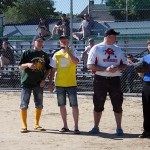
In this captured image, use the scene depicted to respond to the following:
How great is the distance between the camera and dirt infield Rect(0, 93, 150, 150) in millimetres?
8062

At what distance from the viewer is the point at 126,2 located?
665 inches

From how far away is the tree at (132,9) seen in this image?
17.3 m

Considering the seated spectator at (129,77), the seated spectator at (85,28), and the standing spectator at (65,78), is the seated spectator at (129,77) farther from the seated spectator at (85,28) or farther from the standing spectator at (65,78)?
the standing spectator at (65,78)

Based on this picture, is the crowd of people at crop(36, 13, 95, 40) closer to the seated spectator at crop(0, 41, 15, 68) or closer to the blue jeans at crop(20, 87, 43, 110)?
the seated spectator at crop(0, 41, 15, 68)

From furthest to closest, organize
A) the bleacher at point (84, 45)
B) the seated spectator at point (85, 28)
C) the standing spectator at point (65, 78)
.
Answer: the seated spectator at point (85, 28) → the bleacher at point (84, 45) → the standing spectator at point (65, 78)

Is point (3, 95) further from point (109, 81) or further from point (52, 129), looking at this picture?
point (109, 81)

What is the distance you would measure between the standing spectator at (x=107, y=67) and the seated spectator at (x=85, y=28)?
353 inches

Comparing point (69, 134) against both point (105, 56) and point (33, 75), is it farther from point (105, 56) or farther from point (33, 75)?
point (105, 56)

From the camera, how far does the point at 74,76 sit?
31.0 feet

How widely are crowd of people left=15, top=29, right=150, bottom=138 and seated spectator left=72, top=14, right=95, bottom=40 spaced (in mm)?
8396

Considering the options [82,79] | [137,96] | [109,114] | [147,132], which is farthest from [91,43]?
[147,132]

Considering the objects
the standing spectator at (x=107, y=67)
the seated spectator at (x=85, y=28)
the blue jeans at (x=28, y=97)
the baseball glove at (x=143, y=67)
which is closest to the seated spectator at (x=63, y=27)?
the seated spectator at (x=85, y=28)

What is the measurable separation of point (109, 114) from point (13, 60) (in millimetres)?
6938

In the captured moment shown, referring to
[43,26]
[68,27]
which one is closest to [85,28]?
[68,27]
